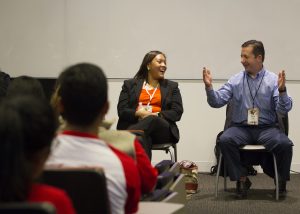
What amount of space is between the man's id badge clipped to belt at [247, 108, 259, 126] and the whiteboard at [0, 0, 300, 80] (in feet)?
3.95

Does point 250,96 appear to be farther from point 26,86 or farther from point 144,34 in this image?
point 26,86

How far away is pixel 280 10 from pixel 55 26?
250 cm

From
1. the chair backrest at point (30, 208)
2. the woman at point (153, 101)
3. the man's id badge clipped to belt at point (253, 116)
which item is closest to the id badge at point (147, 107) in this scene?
the woman at point (153, 101)

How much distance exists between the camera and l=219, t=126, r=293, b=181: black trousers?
4473 mm

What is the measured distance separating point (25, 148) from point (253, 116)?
11.9 ft

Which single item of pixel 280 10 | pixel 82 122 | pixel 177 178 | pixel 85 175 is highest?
pixel 280 10

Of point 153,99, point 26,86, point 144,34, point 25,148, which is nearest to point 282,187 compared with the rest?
point 153,99

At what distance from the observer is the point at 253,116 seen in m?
4.62

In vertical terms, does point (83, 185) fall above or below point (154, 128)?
above

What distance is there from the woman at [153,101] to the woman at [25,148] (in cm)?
323

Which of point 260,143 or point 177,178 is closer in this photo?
point 177,178

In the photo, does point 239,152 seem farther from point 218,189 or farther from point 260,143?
point 218,189

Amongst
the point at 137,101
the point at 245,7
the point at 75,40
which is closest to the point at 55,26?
the point at 75,40

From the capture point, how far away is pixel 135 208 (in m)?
1.87
